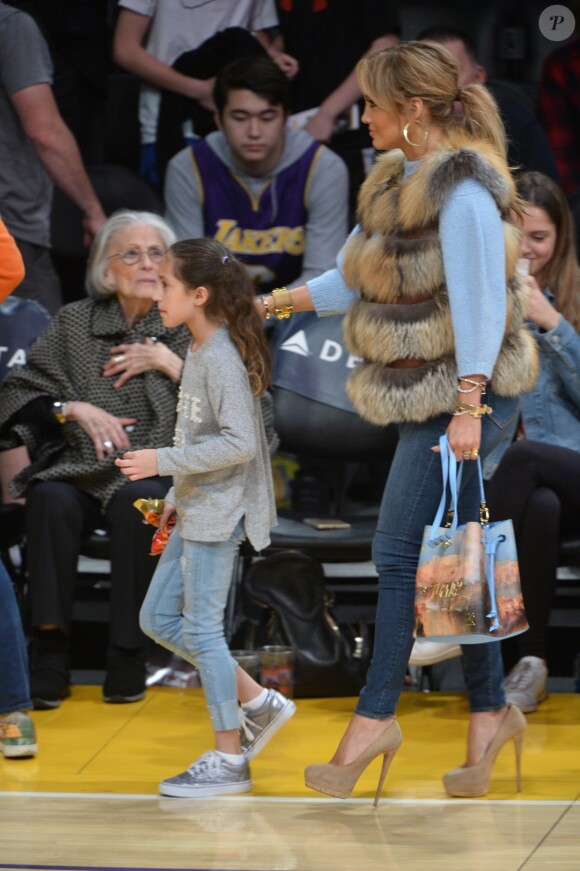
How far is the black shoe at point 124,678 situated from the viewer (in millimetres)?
4391

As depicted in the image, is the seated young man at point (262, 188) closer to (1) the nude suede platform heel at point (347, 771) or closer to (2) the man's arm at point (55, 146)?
(2) the man's arm at point (55, 146)

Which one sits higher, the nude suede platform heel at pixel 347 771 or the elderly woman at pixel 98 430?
the elderly woman at pixel 98 430

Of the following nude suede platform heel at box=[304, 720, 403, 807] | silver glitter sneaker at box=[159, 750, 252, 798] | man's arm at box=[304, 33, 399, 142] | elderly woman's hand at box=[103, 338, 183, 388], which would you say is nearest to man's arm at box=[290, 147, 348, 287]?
man's arm at box=[304, 33, 399, 142]

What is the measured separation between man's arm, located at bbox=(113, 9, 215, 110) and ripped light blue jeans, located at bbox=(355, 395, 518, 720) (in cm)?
304

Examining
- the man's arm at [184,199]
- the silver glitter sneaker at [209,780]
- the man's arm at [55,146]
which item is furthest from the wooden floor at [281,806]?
the man's arm at [55,146]

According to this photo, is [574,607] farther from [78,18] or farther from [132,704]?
[78,18]

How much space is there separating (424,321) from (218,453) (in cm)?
57

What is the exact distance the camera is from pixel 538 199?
15.3ft

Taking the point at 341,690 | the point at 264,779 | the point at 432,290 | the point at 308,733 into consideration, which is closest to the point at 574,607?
the point at 341,690

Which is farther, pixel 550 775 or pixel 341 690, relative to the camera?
pixel 341 690

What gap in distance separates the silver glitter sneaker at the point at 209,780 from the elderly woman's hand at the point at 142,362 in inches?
62.2

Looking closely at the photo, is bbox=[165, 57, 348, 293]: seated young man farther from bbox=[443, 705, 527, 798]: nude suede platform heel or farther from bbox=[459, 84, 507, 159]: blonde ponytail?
bbox=[443, 705, 527, 798]: nude suede platform heel

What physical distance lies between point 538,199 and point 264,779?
210cm

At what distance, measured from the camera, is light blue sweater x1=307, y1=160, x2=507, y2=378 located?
10.2 ft
